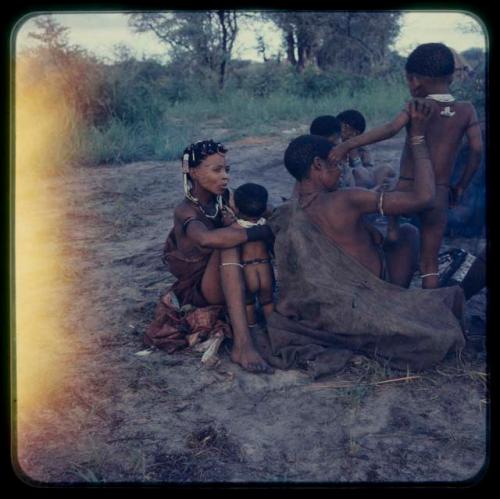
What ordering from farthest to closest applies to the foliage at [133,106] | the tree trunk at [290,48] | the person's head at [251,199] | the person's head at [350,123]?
1. the tree trunk at [290,48]
2. the foliage at [133,106]
3. the person's head at [350,123]
4. the person's head at [251,199]

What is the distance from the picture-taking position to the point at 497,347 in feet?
9.17

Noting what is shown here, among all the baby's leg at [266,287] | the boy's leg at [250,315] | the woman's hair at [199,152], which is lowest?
the boy's leg at [250,315]

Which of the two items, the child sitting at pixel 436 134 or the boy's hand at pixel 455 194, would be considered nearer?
the child sitting at pixel 436 134

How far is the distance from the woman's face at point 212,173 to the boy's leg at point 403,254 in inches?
38.1

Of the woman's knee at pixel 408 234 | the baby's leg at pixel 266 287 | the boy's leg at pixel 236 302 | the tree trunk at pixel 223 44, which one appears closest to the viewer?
the boy's leg at pixel 236 302

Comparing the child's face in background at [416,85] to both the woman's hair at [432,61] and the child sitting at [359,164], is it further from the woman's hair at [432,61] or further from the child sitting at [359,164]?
the child sitting at [359,164]

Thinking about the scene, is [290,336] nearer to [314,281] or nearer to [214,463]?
[314,281]

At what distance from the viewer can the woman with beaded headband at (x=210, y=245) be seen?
329cm

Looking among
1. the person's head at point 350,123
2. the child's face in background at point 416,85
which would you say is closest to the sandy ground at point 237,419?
the child's face in background at point 416,85

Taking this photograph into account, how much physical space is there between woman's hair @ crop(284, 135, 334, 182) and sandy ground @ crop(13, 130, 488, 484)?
1.01 m

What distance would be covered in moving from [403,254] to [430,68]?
1.02 m

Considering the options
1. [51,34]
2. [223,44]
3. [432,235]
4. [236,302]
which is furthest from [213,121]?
[236,302]

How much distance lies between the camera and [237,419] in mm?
2801

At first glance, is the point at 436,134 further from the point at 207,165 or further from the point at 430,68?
the point at 207,165
